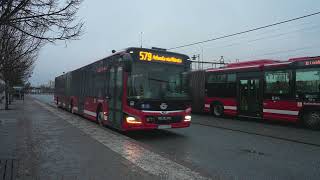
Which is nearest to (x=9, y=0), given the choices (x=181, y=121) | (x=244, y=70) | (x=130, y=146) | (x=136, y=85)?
(x=130, y=146)

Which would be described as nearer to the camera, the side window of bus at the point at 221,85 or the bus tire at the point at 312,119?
A: the bus tire at the point at 312,119

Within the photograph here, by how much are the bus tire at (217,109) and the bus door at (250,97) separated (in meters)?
2.05

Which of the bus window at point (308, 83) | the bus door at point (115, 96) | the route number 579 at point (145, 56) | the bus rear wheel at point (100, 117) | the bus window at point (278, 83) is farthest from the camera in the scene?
the bus window at point (278, 83)

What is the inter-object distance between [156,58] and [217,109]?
431 inches

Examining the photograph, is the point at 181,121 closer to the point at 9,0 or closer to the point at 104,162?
the point at 104,162

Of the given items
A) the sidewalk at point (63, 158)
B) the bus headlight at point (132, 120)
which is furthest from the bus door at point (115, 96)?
the sidewalk at point (63, 158)

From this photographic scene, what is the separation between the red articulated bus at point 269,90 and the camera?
1667 centimetres

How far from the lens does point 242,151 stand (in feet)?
35.0

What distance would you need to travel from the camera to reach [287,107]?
17.6m

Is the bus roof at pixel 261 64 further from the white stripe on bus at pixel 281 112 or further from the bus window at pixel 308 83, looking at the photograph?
the white stripe on bus at pixel 281 112

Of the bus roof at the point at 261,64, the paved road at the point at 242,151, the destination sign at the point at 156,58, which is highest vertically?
the bus roof at the point at 261,64

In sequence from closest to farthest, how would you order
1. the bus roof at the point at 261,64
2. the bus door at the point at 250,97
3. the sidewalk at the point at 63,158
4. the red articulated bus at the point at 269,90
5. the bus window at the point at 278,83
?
the sidewalk at the point at 63,158 → the red articulated bus at the point at 269,90 → the bus roof at the point at 261,64 → the bus window at the point at 278,83 → the bus door at the point at 250,97

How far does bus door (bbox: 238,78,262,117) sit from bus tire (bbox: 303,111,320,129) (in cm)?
285

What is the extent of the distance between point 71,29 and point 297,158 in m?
6.70
